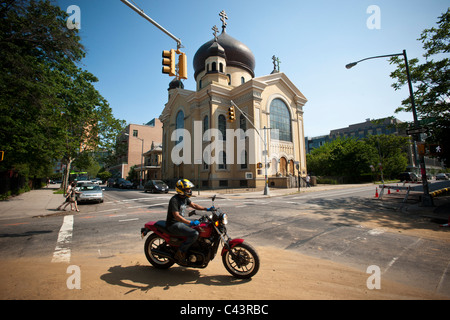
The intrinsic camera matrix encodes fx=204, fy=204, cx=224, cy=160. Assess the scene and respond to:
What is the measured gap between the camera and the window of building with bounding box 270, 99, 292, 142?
30798 mm

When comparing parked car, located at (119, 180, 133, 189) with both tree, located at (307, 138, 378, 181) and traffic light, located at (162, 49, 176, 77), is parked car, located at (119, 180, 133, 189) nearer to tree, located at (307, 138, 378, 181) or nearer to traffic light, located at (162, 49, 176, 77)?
traffic light, located at (162, 49, 176, 77)

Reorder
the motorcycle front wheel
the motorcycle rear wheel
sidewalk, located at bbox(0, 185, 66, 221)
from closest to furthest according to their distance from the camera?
the motorcycle front wheel, the motorcycle rear wheel, sidewalk, located at bbox(0, 185, 66, 221)

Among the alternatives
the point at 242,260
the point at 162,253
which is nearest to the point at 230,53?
the point at 162,253

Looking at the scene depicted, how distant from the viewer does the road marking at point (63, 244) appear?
15.0 ft

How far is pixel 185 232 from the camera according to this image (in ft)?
11.9

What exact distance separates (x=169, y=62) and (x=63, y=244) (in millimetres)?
6694

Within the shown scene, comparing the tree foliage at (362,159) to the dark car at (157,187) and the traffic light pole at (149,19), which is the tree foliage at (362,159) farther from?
the traffic light pole at (149,19)

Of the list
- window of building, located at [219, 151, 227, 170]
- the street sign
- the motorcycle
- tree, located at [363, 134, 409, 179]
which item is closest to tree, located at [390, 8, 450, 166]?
the street sign

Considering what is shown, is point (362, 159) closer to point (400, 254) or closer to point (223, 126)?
point (223, 126)

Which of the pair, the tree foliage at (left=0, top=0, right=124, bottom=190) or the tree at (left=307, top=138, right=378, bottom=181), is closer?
the tree foliage at (left=0, top=0, right=124, bottom=190)

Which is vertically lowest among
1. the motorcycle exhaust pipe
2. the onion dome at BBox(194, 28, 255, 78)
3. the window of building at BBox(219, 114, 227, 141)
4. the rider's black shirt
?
the motorcycle exhaust pipe

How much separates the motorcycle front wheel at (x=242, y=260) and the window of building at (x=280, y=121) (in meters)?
27.9

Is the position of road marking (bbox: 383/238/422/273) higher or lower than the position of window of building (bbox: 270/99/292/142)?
lower

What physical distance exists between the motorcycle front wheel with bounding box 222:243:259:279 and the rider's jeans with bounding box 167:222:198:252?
664mm
